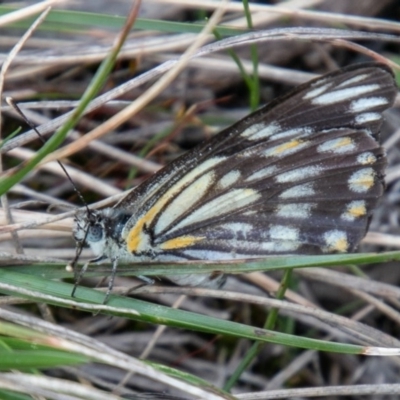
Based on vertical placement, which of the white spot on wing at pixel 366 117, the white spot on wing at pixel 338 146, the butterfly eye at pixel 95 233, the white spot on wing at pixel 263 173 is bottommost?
the butterfly eye at pixel 95 233

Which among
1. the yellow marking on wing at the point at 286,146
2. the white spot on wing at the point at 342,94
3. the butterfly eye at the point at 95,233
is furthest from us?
the yellow marking on wing at the point at 286,146

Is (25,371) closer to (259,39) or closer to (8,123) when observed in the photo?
(259,39)

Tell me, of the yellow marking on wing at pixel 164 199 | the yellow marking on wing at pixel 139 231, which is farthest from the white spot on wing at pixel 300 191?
the yellow marking on wing at pixel 139 231

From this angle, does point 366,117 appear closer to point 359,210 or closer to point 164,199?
point 359,210

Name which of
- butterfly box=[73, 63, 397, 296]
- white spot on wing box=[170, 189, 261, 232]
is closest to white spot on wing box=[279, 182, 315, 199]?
butterfly box=[73, 63, 397, 296]

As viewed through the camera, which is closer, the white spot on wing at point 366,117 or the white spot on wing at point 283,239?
the white spot on wing at point 366,117

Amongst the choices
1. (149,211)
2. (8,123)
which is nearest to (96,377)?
(149,211)

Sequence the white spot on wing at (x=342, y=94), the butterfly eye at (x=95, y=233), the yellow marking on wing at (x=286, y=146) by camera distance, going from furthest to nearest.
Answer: the yellow marking on wing at (x=286, y=146), the white spot on wing at (x=342, y=94), the butterfly eye at (x=95, y=233)

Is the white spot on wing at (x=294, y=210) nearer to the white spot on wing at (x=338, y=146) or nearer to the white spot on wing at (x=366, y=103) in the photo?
the white spot on wing at (x=338, y=146)

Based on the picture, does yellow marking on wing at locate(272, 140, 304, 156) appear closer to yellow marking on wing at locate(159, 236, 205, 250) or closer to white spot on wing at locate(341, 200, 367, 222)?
white spot on wing at locate(341, 200, 367, 222)
